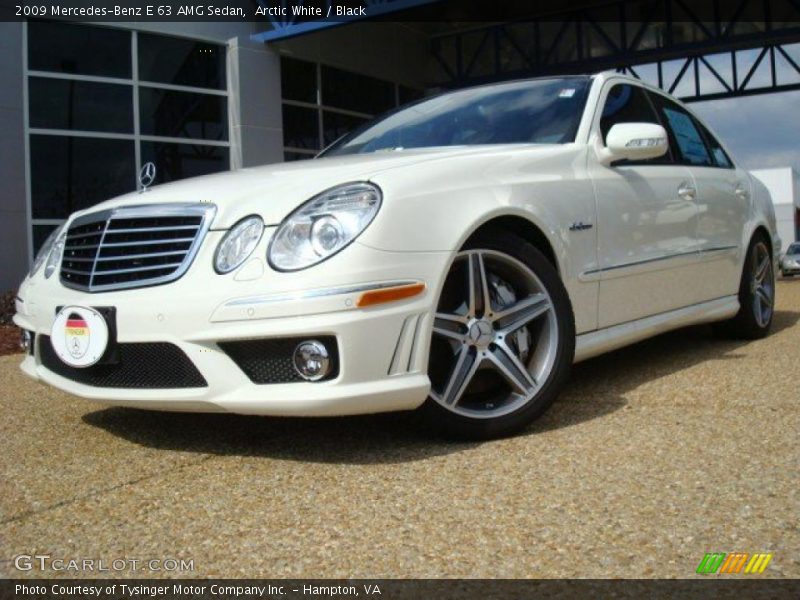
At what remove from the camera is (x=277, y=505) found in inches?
93.3

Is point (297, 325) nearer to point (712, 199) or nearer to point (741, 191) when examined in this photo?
point (712, 199)

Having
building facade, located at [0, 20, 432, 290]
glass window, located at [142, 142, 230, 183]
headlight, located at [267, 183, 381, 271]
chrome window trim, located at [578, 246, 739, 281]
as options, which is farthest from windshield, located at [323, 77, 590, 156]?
glass window, located at [142, 142, 230, 183]

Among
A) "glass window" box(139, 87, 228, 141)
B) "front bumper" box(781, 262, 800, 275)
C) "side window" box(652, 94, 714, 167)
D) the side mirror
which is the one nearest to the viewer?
the side mirror

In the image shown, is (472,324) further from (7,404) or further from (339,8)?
(339,8)

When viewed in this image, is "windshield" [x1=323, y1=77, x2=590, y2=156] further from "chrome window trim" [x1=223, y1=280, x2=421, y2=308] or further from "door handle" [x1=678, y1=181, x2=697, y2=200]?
"chrome window trim" [x1=223, y1=280, x2=421, y2=308]

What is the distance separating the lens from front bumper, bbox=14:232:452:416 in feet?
8.47

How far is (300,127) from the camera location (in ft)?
46.2

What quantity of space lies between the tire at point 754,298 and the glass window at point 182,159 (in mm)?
8484

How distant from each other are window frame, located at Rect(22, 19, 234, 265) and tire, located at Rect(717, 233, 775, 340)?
7.96m

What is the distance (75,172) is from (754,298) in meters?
9.04

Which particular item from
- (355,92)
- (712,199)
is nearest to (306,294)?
(712,199)

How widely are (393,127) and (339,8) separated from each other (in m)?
9.36

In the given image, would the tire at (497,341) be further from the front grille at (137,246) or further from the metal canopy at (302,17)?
the metal canopy at (302,17)

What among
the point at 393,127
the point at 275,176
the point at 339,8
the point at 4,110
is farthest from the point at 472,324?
the point at 339,8
